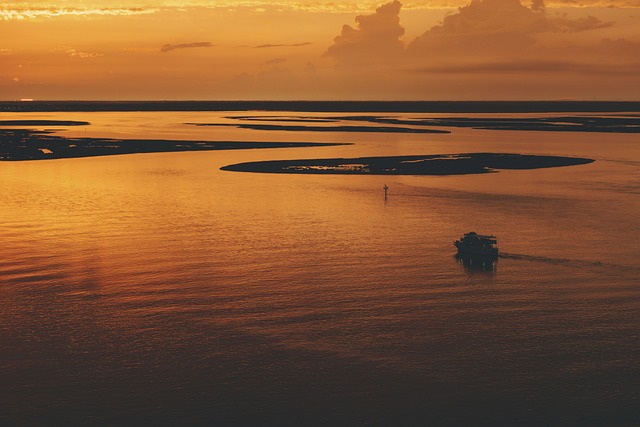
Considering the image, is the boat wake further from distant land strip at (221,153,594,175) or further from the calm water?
distant land strip at (221,153,594,175)

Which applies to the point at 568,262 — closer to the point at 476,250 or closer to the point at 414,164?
the point at 476,250

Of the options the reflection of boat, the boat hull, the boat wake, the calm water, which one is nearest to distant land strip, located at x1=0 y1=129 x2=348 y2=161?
the calm water

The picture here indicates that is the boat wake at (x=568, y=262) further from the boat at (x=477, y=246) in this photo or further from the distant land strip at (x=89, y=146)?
the distant land strip at (x=89, y=146)

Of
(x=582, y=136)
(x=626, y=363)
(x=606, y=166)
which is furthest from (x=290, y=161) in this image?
(x=582, y=136)

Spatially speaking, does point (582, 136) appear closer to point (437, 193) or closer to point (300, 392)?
point (437, 193)

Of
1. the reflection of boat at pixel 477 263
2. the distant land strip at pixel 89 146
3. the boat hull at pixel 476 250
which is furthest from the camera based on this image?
the distant land strip at pixel 89 146

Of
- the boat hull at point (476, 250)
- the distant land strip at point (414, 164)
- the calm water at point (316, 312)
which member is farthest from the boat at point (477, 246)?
the distant land strip at point (414, 164)

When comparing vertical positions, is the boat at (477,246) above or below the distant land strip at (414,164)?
below
